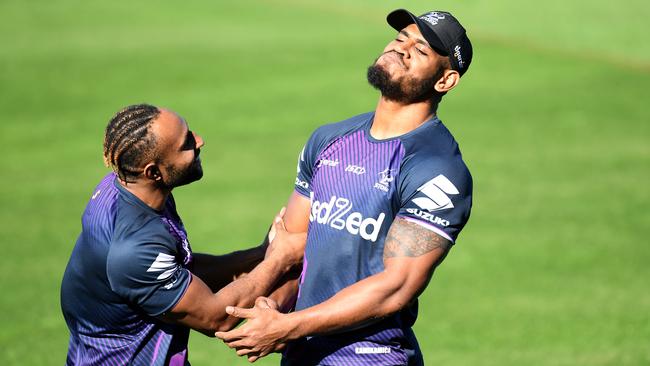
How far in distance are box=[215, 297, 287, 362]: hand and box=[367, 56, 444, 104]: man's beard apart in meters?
1.44

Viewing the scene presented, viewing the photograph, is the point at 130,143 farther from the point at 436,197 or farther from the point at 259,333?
the point at 436,197

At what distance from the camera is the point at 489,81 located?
76.9ft

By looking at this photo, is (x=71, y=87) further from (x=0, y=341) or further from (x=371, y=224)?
(x=371, y=224)

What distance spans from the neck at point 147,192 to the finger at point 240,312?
2.45ft

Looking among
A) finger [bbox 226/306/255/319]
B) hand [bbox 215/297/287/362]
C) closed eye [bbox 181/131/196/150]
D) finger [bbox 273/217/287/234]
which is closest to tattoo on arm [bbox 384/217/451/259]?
hand [bbox 215/297/287/362]

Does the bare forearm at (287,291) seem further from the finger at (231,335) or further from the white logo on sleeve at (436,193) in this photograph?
the white logo on sleeve at (436,193)

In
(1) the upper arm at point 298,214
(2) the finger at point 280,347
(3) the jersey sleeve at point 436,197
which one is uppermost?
(3) the jersey sleeve at point 436,197

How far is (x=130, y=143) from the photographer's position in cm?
588

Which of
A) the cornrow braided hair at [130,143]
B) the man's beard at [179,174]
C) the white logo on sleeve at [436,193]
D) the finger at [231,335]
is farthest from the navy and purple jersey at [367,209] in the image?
the cornrow braided hair at [130,143]

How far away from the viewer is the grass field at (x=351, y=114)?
11.8 m

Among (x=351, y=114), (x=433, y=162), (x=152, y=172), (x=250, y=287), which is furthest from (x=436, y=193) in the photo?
(x=351, y=114)

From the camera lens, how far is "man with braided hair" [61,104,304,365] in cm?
579

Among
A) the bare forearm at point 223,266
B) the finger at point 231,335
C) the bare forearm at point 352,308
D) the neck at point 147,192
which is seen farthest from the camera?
the bare forearm at point 223,266

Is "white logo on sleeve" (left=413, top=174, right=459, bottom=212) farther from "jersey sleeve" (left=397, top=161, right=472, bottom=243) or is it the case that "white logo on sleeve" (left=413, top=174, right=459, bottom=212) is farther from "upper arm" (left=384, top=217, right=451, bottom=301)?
"upper arm" (left=384, top=217, right=451, bottom=301)
